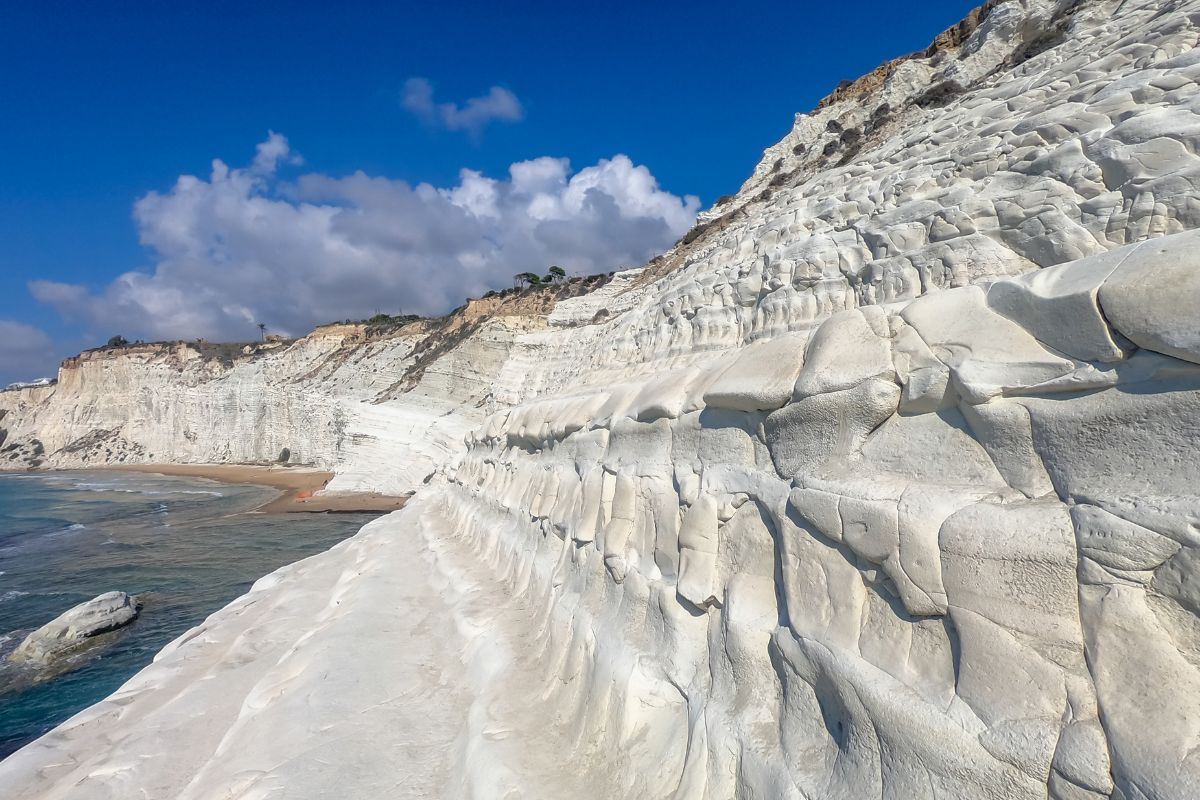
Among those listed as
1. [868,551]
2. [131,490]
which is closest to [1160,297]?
[868,551]

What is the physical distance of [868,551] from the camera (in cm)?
203

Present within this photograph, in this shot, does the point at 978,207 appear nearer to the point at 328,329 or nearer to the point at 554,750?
the point at 554,750

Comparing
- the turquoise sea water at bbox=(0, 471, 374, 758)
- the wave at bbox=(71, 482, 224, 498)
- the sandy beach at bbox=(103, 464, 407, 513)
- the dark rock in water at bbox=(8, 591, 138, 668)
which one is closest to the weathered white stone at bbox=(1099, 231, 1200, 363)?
the turquoise sea water at bbox=(0, 471, 374, 758)

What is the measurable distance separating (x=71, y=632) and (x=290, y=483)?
23.2 m

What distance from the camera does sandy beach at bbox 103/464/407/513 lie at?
68.1ft

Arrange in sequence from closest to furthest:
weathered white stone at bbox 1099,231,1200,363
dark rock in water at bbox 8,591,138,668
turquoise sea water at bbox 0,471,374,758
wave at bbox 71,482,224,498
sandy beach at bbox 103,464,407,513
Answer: weathered white stone at bbox 1099,231,1200,363 < turquoise sea water at bbox 0,471,374,758 < dark rock in water at bbox 8,591,138,668 < sandy beach at bbox 103,464,407,513 < wave at bbox 71,482,224,498

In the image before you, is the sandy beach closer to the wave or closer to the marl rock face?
the wave

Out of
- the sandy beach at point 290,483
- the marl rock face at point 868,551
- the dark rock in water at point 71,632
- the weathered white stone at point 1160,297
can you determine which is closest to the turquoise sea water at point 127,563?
the dark rock in water at point 71,632

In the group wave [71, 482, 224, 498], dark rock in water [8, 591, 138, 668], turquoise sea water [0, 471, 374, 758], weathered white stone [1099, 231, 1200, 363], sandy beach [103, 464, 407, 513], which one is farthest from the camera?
wave [71, 482, 224, 498]

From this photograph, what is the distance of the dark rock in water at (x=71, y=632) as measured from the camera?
7.81 metres

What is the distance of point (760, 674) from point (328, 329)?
1839 inches

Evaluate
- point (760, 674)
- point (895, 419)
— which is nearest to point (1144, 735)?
point (895, 419)

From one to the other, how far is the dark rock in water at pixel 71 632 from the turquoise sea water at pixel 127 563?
26 cm

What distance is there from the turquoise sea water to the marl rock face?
8.19ft
